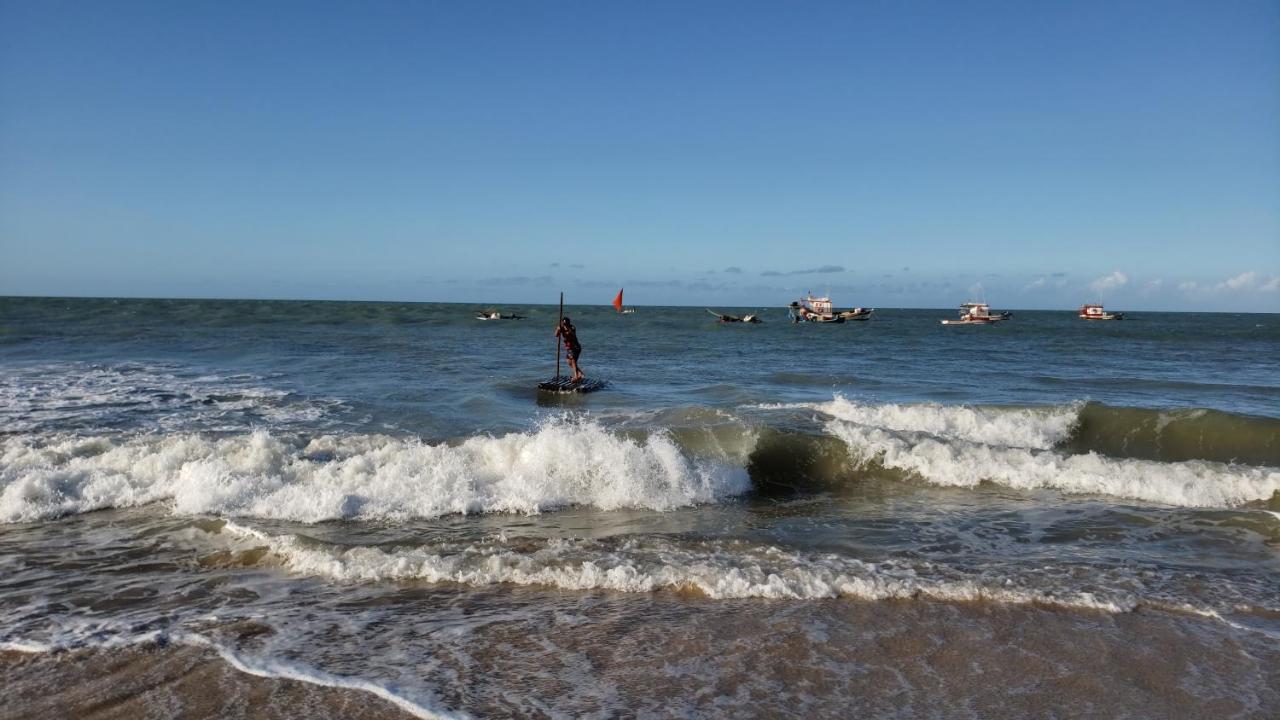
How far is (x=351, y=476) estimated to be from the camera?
30.3 feet

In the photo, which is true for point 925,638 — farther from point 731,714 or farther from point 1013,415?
point 1013,415

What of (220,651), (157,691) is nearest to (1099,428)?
(220,651)

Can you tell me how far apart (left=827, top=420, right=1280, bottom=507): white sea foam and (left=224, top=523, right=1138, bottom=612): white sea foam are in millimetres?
4576

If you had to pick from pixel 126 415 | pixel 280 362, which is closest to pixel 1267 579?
pixel 126 415

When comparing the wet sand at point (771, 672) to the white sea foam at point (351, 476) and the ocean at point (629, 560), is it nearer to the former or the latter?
the ocean at point (629, 560)

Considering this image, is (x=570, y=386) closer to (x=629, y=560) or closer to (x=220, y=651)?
(x=629, y=560)

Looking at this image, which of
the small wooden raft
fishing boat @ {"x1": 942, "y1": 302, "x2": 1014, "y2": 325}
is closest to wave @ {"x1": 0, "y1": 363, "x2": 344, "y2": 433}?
the small wooden raft

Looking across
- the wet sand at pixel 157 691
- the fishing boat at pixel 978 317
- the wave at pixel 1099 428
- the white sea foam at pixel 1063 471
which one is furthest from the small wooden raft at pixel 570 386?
the fishing boat at pixel 978 317

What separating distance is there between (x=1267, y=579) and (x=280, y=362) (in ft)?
81.8

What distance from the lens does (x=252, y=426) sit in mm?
12898

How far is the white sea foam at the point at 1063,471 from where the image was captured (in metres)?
9.48

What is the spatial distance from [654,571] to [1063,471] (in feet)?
22.9

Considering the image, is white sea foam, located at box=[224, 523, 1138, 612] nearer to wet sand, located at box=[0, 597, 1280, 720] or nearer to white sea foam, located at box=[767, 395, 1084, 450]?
wet sand, located at box=[0, 597, 1280, 720]

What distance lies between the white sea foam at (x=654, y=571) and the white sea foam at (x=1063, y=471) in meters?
4.58
